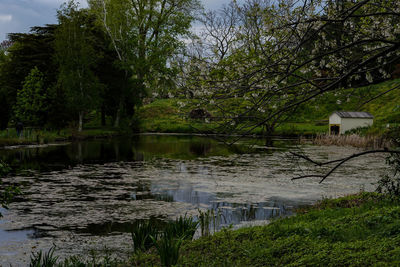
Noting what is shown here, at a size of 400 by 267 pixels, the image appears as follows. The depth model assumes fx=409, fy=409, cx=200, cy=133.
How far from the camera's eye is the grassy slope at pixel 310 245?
16.8ft

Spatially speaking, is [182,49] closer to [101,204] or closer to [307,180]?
[307,180]

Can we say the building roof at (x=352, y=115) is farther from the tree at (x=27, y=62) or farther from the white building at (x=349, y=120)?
the tree at (x=27, y=62)

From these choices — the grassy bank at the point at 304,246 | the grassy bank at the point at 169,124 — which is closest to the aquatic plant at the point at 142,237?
the grassy bank at the point at 304,246

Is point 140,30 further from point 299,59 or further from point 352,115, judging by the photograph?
point 299,59

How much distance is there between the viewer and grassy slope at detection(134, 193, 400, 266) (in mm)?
5109

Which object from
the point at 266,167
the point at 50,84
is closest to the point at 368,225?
the point at 266,167

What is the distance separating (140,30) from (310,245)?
143 feet

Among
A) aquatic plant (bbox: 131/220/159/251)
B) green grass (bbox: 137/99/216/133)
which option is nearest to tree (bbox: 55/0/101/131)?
green grass (bbox: 137/99/216/133)

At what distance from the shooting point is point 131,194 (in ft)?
43.0

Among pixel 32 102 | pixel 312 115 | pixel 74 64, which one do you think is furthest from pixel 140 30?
Result: pixel 312 115

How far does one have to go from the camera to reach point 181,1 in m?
46.7

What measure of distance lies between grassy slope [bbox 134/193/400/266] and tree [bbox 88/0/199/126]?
35.5 meters

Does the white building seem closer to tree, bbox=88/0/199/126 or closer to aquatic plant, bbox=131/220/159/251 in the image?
tree, bbox=88/0/199/126

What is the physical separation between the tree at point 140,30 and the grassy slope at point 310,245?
116 ft
